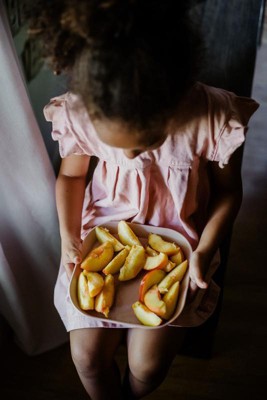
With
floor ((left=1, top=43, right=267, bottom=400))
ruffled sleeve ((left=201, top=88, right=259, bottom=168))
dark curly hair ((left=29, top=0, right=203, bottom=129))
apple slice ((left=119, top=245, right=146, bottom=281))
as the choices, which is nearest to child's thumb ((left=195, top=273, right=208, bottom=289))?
apple slice ((left=119, top=245, right=146, bottom=281))

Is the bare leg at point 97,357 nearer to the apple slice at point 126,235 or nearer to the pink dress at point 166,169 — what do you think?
the pink dress at point 166,169

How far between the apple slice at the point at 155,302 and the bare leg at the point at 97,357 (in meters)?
0.14

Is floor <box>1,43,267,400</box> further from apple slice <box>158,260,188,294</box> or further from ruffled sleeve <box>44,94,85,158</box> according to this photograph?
ruffled sleeve <box>44,94,85,158</box>

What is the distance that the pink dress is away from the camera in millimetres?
863

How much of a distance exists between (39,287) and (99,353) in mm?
306

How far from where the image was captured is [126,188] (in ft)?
3.19

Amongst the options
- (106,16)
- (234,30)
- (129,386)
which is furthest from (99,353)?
(234,30)

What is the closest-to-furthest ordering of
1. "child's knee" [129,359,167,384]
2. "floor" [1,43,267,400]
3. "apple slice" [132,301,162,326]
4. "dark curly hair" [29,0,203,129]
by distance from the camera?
"dark curly hair" [29,0,203,129], "apple slice" [132,301,162,326], "child's knee" [129,359,167,384], "floor" [1,43,267,400]

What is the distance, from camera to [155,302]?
0.83m

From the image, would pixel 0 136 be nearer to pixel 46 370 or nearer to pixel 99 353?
pixel 99 353

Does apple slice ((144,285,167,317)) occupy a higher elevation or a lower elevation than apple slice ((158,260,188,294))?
lower

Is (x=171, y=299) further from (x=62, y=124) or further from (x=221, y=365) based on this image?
(x=221, y=365)

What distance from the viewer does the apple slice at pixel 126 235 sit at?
92 centimetres

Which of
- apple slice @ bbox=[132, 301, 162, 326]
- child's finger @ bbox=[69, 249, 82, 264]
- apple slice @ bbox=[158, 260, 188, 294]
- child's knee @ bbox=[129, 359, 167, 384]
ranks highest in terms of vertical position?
child's finger @ bbox=[69, 249, 82, 264]
